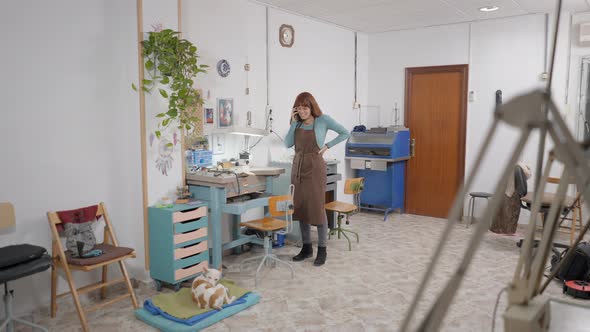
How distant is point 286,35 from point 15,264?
384 centimetres

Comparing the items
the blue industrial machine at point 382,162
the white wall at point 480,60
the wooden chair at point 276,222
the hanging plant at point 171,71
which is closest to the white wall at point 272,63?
the blue industrial machine at point 382,162

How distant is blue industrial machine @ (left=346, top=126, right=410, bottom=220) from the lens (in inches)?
255

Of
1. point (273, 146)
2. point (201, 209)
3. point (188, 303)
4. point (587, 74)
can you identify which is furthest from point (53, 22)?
point (587, 74)

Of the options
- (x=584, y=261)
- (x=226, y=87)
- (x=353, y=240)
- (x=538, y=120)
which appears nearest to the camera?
(x=538, y=120)

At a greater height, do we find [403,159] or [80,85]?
[80,85]

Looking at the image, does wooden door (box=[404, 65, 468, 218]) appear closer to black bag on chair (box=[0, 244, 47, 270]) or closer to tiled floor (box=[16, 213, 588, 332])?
tiled floor (box=[16, 213, 588, 332])

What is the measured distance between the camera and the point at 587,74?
5465 millimetres

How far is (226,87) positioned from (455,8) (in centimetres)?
284

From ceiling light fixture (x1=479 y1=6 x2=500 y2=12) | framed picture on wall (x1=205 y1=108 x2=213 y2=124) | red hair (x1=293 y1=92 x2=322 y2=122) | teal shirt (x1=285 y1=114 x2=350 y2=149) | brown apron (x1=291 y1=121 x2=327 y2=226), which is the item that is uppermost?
ceiling light fixture (x1=479 y1=6 x2=500 y2=12)

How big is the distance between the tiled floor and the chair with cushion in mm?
295

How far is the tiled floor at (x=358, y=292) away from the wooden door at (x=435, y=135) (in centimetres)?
125

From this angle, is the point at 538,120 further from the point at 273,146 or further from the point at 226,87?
the point at 273,146

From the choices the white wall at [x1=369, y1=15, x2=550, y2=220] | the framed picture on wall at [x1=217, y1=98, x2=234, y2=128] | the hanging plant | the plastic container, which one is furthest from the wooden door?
the hanging plant

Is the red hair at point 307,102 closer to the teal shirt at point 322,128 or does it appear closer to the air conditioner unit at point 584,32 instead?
the teal shirt at point 322,128
